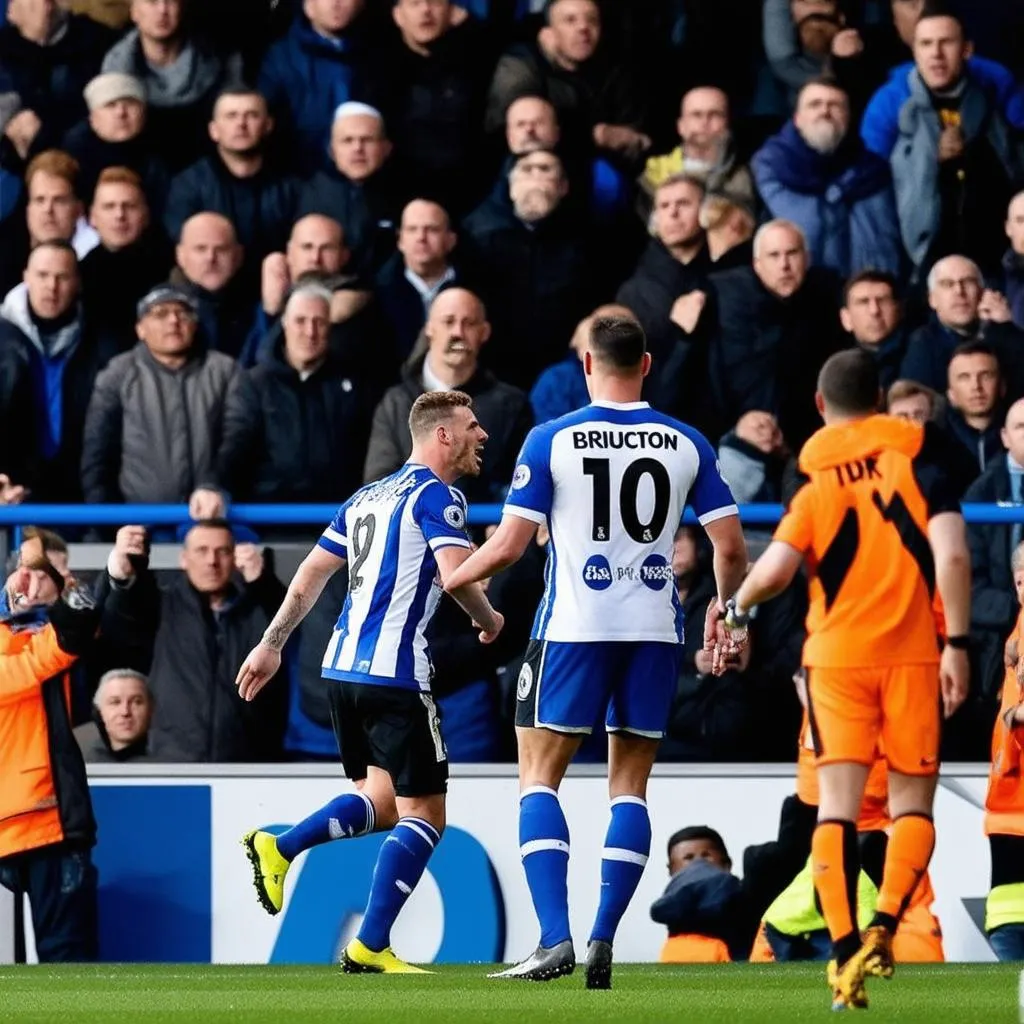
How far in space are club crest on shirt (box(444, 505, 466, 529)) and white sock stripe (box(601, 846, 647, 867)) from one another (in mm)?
1392

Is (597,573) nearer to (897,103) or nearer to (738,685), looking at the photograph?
(738,685)

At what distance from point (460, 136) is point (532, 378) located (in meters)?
1.64

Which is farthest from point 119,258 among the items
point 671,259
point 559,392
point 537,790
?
point 537,790

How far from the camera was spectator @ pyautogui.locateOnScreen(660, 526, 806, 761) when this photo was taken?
1140cm

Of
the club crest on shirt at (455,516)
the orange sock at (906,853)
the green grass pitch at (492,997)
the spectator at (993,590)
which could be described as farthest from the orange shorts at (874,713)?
the spectator at (993,590)

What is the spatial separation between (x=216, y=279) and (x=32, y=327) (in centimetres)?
98

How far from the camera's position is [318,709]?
11.6m

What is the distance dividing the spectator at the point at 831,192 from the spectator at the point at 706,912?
359 cm

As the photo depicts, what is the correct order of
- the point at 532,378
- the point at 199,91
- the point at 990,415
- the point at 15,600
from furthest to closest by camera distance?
the point at 199,91 → the point at 532,378 → the point at 990,415 → the point at 15,600

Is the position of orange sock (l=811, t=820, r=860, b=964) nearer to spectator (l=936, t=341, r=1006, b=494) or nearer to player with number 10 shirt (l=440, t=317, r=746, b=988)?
player with number 10 shirt (l=440, t=317, r=746, b=988)

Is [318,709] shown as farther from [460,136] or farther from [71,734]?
[460,136]

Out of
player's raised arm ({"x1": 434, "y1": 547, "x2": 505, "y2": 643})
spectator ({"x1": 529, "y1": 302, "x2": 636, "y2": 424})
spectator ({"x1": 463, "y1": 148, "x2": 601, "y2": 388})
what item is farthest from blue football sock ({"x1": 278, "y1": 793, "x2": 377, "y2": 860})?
spectator ({"x1": 463, "y1": 148, "x2": 601, "y2": 388})

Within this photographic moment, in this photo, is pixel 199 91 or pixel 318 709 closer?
pixel 318 709

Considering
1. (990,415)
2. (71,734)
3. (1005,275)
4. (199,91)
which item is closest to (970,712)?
(990,415)
